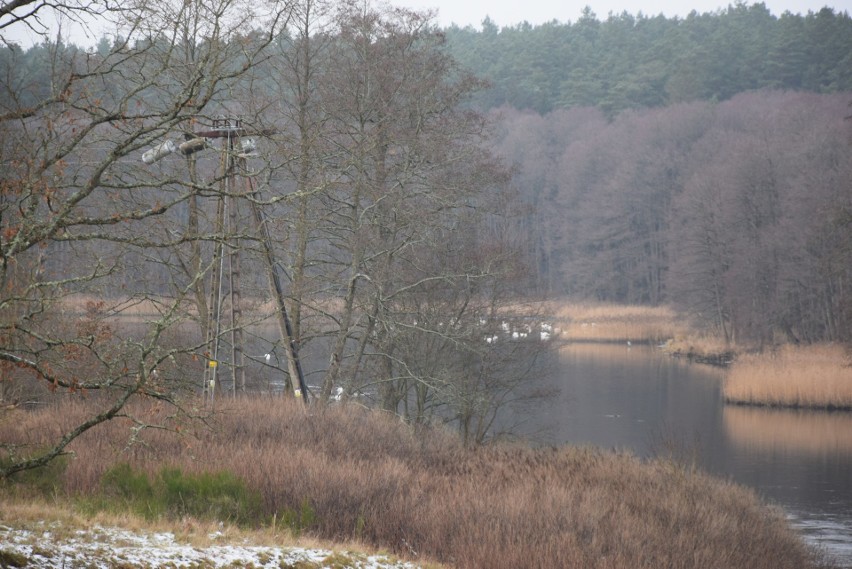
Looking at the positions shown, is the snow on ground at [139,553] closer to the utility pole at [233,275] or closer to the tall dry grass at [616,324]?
the utility pole at [233,275]

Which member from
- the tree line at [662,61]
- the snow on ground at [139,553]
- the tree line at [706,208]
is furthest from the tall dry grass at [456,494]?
the tree line at [662,61]

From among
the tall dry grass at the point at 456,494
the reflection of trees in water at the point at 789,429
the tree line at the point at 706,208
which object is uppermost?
the tree line at the point at 706,208

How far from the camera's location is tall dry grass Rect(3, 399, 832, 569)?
10.5 meters

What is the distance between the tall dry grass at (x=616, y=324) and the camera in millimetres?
53062

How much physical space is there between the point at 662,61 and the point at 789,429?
7444cm

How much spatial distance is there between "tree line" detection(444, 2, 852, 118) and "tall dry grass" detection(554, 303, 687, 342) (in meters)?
28.6

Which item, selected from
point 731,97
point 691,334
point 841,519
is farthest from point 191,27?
point 731,97

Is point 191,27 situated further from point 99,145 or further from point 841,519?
point 841,519

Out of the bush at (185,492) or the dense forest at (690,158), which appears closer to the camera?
the bush at (185,492)

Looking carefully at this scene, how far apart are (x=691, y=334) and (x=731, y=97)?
46.8m

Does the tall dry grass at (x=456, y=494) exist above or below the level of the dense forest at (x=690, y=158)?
below

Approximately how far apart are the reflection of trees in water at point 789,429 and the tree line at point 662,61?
54.3 meters

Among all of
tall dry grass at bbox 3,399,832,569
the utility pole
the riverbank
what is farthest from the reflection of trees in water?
the utility pole

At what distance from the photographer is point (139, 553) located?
245 inches
